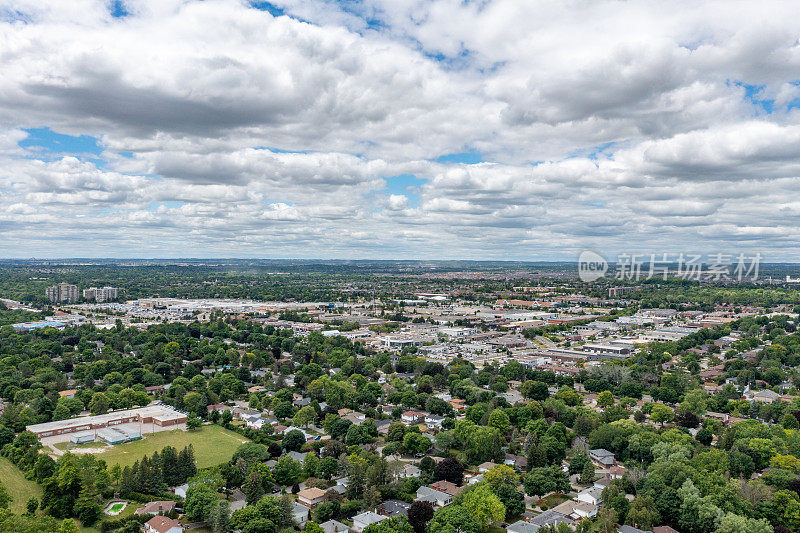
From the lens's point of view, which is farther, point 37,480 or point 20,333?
point 20,333

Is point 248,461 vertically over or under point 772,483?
under

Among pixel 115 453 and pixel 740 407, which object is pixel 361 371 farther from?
pixel 740 407

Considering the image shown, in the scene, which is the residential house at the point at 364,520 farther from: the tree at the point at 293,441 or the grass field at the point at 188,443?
the grass field at the point at 188,443

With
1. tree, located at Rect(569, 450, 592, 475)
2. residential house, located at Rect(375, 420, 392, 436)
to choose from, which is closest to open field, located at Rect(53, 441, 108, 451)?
residential house, located at Rect(375, 420, 392, 436)

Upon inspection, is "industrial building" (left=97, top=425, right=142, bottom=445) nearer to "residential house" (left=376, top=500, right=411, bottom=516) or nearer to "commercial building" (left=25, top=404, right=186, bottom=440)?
"commercial building" (left=25, top=404, right=186, bottom=440)

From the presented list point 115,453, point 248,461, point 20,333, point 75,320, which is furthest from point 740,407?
point 75,320

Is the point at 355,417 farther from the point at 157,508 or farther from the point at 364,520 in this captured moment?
the point at 157,508

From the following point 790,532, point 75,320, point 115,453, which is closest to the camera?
point 790,532

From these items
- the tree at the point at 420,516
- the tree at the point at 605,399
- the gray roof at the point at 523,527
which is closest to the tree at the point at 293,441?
the tree at the point at 420,516
